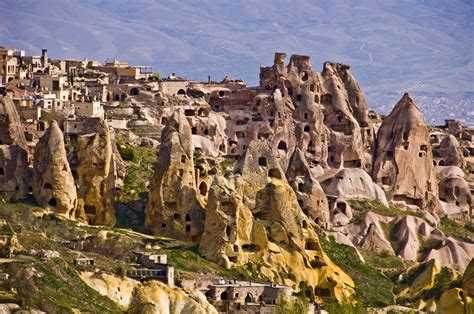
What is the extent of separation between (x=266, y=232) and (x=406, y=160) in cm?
2795

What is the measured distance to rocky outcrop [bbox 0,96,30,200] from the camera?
9556 centimetres

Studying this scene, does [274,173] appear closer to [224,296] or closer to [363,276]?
[363,276]

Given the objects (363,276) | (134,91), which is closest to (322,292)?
(363,276)

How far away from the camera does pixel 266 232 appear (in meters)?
95.4

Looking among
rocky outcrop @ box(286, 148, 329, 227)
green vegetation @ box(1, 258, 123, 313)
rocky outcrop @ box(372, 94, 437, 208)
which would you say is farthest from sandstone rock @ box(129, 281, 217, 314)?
rocky outcrop @ box(372, 94, 437, 208)

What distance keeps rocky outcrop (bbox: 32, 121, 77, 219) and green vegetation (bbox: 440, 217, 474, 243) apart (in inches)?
1085

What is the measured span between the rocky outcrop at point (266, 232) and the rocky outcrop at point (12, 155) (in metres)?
8.08

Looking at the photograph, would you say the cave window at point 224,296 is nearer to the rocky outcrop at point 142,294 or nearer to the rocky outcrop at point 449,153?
the rocky outcrop at point 142,294

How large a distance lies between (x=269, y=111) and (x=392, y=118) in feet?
23.5

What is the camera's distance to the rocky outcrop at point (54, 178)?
312ft

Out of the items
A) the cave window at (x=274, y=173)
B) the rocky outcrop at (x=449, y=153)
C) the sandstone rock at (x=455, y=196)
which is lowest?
the sandstone rock at (x=455, y=196)

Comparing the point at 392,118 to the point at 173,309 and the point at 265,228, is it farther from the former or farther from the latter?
the point at 173,309

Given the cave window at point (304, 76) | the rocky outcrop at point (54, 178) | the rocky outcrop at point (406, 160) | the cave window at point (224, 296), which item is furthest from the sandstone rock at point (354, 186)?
the cave window at point (224, 296)

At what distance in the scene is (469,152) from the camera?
133 meters
